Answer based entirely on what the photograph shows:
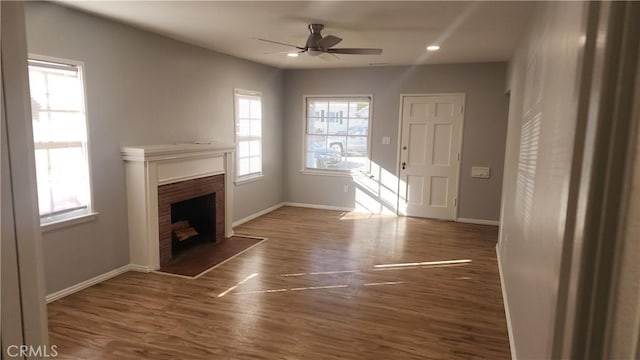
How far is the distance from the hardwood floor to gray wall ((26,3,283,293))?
0.37 meters

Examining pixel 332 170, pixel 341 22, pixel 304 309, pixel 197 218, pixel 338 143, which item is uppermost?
pixel 341 22

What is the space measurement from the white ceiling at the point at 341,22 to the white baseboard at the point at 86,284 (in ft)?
8.14

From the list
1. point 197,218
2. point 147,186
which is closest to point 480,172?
point 197,218

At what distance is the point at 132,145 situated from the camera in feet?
13.8

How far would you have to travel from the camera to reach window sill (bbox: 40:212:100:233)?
11.0 ft

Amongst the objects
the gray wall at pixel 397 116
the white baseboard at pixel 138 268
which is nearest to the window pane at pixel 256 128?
the gray wall at pixel 397 116

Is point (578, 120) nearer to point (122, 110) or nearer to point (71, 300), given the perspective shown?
point (71, 300)

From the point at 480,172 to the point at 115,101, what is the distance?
5.31m

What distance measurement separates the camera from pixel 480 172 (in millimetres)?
6457

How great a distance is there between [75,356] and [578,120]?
3162 mm

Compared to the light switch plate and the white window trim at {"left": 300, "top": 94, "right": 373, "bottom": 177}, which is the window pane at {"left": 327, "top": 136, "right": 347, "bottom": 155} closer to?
the white window trim at {"left": 300, "top": 94, "right": 373, "bottom": 177}

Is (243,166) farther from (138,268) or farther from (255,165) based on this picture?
(138,268)

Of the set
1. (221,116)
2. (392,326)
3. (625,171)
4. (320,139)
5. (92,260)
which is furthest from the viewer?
(320,139)

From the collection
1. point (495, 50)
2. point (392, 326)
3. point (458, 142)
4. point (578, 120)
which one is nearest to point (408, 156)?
point (458, 142)
